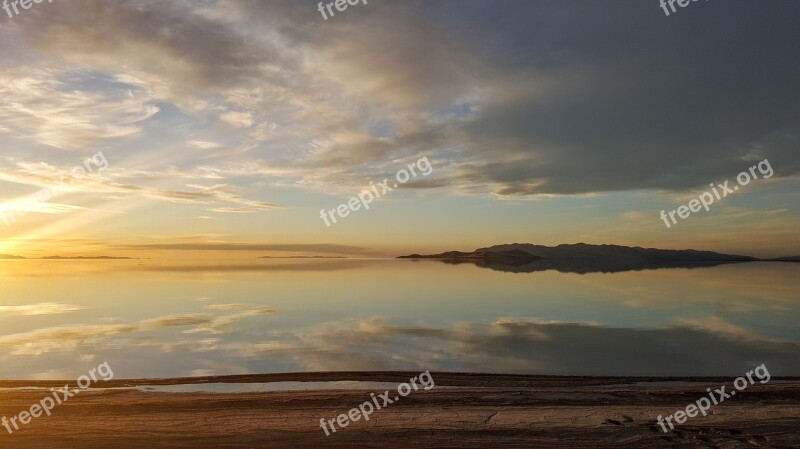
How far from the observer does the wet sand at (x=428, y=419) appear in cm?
1255

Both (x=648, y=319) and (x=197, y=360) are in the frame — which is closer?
(x=197, y=360)

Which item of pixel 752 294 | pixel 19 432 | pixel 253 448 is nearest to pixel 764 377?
pixel 253 448

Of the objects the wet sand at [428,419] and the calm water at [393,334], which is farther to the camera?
the calm water at [393,334]

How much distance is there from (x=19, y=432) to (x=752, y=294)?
74241 mm

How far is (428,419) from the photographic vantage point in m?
14.2

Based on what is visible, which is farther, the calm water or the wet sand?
the calm water

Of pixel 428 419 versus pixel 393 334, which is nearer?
pixel 428 419

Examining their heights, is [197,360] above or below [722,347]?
above

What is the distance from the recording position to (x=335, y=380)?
840 inches

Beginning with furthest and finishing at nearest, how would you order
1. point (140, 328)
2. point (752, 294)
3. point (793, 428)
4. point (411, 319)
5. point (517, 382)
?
1. point (752, 294)
2. point (411, 319)
3. point (140, 328)
4. point (517, 382)
5. point (793, 428)

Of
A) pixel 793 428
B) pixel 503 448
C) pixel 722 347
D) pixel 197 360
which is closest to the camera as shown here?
pixel 503 448

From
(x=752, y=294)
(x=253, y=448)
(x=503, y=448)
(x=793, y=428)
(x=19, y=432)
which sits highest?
(x=19, y=432)

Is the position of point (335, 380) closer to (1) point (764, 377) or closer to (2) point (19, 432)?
(2) point (19, 432)

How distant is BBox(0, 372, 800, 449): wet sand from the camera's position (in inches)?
494
